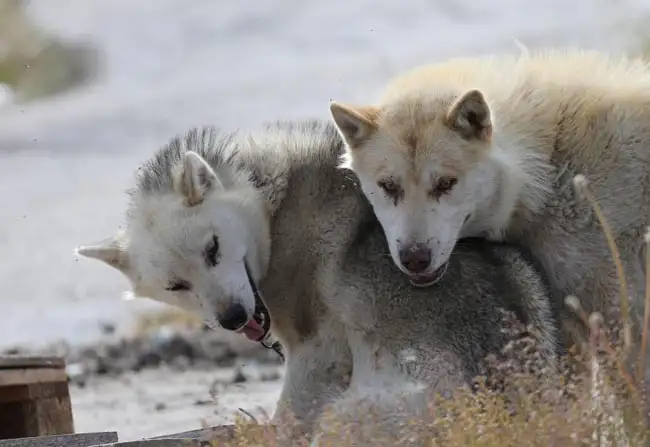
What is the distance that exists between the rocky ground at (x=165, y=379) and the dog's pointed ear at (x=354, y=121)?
88.2 inches

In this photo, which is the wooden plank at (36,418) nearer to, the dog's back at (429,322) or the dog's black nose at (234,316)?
the dog's black nose at (234,316)

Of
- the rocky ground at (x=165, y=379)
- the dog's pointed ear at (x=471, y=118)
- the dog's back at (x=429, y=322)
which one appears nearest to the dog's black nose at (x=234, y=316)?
the dog's back at (x=429, y=322)

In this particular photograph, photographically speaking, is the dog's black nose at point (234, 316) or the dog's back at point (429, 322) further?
the dog's black nose at point (234, 316)

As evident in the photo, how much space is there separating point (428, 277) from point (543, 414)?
1.03 m

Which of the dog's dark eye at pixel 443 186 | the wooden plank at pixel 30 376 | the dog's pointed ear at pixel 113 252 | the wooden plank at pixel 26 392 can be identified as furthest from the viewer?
the wooden plank at pixel 26 392

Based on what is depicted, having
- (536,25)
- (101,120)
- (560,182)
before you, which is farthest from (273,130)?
(101,120)

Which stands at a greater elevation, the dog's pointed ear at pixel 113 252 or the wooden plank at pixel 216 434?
the dog's pointed ear at pixel 113 252

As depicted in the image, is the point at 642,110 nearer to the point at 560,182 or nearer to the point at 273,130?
the point at 560,182

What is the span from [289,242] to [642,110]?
164 centimetres

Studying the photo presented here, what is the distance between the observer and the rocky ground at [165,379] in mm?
8117

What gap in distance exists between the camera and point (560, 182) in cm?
531

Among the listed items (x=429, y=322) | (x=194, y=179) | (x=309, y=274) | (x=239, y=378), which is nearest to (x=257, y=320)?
(x=309, y=274)

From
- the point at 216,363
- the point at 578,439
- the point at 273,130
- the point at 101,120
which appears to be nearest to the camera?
the point at 578,439

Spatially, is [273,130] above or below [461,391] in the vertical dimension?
above
